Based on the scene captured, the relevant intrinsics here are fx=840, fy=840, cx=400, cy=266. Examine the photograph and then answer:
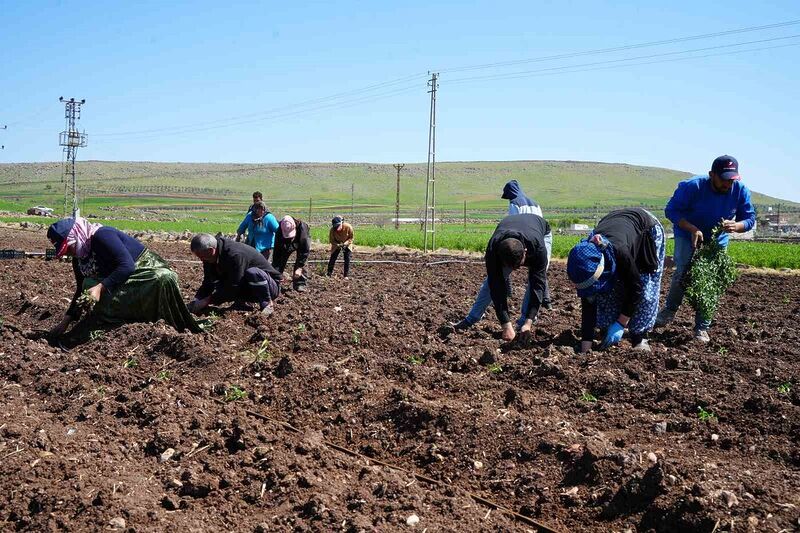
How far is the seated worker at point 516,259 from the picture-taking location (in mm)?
7199

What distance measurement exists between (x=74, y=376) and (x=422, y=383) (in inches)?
116

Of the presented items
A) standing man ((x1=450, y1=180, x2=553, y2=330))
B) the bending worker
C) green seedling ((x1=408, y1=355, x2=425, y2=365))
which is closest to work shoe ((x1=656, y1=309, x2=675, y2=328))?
standing man ((x1=450, y1=180, x2=553, y2=330))

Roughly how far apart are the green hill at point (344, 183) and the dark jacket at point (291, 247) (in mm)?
84042

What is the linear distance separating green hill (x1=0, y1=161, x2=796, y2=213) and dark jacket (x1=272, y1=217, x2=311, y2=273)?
84.0 meters

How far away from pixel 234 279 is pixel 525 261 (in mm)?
3507

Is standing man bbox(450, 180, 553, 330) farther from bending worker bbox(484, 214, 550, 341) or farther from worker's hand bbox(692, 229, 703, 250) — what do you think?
worker's hand bbox(692, 229, 703, 250)

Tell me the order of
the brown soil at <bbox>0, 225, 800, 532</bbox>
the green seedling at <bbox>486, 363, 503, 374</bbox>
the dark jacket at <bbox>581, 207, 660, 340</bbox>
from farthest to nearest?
the dark jacket at <bbox>581, 207, 660, 340</bbox> < the green seedling at <bbox>486, 363, 503, 374</bbox> < the brown soil at <bbox>0, 225, 800, 532</bbox>

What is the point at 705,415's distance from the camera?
5.51 meters

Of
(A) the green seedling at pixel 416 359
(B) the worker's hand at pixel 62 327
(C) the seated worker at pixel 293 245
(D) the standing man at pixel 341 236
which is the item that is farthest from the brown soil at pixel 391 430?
(D) the standing man at pixel 341 236

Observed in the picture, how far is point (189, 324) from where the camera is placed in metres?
8.62

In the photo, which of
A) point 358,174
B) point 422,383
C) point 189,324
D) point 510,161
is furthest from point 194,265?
Result: point 510,161

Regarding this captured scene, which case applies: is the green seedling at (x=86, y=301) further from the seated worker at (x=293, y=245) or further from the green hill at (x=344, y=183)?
the green hill at (x=344, y=183)

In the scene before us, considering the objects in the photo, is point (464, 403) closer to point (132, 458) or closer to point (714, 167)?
point (132, 458)

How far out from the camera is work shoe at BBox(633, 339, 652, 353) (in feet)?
23.7
